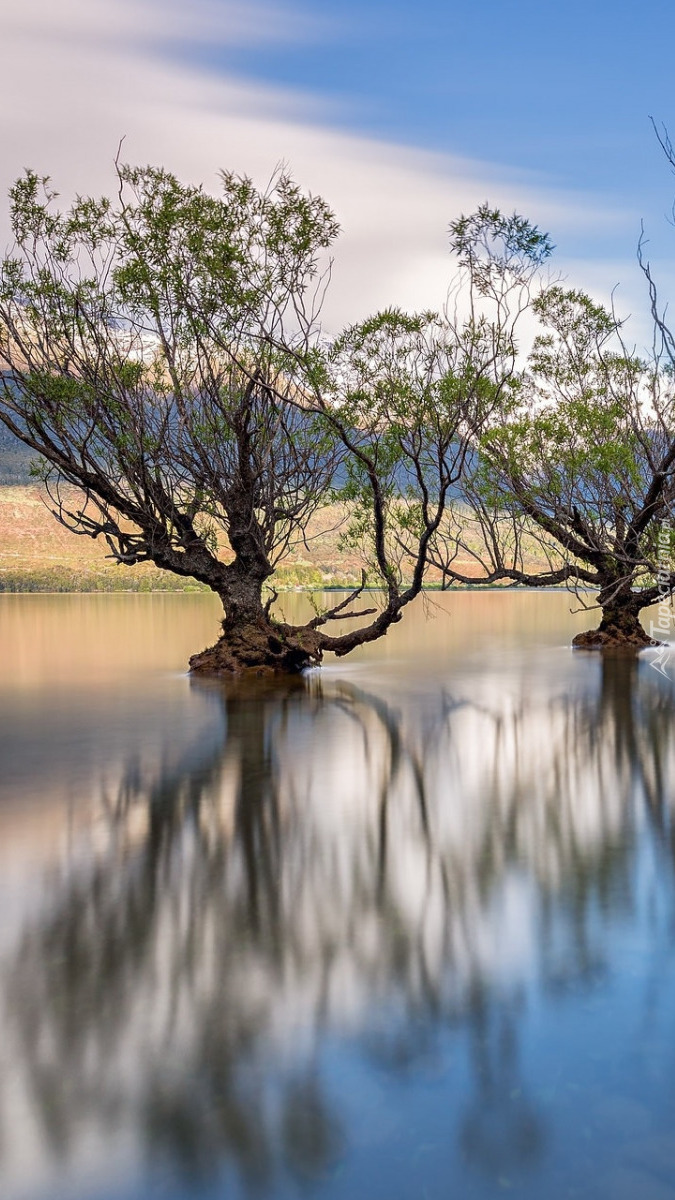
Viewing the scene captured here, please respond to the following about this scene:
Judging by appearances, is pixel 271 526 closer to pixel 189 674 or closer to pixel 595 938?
pixel 189 674

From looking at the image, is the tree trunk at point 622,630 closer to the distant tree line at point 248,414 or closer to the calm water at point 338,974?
the distant tree line at point 248,414

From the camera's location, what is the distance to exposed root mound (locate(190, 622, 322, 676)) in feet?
87.7

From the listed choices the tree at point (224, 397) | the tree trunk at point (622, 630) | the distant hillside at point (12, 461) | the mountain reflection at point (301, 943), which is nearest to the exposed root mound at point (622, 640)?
the tree trunk at point (622, 630)

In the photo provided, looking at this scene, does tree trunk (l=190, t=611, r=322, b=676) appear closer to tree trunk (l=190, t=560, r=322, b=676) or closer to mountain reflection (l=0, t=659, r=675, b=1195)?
tree trunk (l=190, t=560, r=322, b=676)

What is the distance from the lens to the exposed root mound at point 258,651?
1053 inches

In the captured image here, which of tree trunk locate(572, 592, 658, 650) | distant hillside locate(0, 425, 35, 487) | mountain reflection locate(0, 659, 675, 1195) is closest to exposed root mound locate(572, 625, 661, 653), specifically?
tree trunk locate(572, 592, 658, 650)

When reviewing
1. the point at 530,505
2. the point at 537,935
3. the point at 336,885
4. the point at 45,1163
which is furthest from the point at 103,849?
the point at 530,505

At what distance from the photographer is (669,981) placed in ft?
20.4

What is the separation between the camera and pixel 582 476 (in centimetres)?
2667

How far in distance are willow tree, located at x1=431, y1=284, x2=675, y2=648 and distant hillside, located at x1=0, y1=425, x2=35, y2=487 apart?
152311mm

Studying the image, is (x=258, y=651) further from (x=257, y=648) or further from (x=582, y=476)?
(x=582, y=476)

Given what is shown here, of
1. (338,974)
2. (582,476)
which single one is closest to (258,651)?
(582,476)

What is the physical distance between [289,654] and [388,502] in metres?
4.95

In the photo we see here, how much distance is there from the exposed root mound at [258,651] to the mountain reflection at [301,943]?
38.8ft
